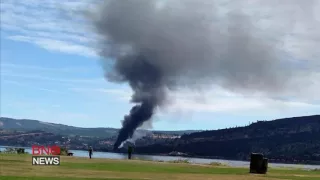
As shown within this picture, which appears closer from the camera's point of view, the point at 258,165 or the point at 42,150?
the point at 258,165

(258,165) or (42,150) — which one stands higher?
(42,150)

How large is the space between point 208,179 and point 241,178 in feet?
14.3

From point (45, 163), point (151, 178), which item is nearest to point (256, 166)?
point (151, 178)

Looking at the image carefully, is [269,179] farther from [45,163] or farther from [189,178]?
[45,163]

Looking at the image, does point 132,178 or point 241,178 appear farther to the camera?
point 241,178

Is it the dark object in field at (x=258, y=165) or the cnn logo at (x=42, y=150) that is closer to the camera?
the dark object in field at (x=258, y=165)

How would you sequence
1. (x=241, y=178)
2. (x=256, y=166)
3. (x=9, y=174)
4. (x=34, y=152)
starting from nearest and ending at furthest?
1. (x=9, y=174)
2. (x=241, y=178)
3. (x=256, y=166)
4. (x=34, y=152)

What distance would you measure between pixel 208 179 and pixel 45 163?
2109 centimetres

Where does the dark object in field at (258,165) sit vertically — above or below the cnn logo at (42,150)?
below

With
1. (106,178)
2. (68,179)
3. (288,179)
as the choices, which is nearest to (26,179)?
(68,179)

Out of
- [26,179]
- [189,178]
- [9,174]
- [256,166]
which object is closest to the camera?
[26,179]

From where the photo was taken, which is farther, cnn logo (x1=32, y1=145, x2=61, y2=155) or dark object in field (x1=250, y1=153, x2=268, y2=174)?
cnn logo (x1=32, y1=145, x2=61, y2=155)

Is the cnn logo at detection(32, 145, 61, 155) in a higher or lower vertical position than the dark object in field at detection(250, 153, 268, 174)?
higher

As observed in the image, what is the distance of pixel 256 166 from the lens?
54562 millimetres
